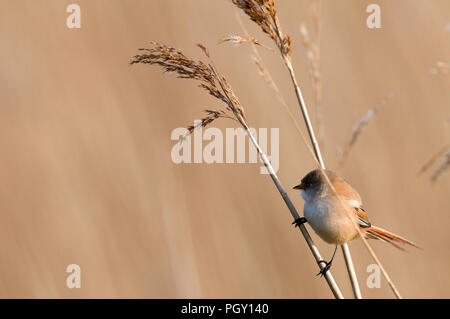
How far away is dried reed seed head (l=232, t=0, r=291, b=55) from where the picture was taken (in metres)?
1.74

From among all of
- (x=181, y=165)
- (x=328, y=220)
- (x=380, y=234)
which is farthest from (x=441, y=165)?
(x=181, y=165)

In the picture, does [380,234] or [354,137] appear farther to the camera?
[380,234]

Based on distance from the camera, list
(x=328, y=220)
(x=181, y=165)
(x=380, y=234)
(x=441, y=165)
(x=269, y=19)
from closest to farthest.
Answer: (x=441, y=165)
(x=269, y=19)
(x=328, y=220)
(x=380, y=234)
(x=181, y=165)

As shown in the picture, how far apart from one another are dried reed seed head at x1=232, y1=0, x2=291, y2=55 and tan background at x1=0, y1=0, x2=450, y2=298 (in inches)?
67.0

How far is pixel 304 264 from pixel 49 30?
2.32m

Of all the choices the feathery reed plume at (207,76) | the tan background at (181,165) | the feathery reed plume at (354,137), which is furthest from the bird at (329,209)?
the tan background at (181,165)

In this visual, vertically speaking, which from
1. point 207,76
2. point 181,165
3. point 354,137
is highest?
point 207,76

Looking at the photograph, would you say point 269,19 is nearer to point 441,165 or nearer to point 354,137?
point 354,137

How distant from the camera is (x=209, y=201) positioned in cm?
355

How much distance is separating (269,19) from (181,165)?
1.96 m

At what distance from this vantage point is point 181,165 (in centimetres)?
360

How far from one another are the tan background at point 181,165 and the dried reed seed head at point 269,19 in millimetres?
1703

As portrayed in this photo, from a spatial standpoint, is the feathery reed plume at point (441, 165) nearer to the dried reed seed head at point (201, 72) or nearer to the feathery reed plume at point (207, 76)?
the feathery reed plume at point (207, 76)
